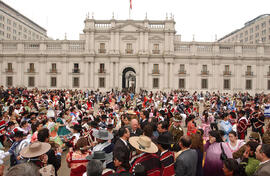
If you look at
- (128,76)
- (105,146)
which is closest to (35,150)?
(105,146)

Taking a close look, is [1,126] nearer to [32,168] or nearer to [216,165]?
[32,168]

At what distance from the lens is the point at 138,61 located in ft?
115

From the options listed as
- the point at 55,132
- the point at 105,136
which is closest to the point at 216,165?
the point at 105,136

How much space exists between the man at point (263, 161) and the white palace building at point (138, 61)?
102 feet

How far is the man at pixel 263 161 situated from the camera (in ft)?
10.2

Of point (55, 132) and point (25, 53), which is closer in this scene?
point (55, 132)

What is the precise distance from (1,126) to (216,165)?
823 centimetres

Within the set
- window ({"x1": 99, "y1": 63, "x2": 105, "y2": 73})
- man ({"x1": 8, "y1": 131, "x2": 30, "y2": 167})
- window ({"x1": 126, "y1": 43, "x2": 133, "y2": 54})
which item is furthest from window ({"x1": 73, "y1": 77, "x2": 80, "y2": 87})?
man ({"x1": 8, "y1": 131, "x2": 30, "y2": 167})

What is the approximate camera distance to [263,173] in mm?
3094

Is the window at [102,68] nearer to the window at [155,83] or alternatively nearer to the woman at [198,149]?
the window at [155,83]

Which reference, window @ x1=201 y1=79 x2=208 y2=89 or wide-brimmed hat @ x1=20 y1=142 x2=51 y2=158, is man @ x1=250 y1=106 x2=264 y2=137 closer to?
wide-brimmed hat @ x1=20 y1=142 x2=51 y2=158

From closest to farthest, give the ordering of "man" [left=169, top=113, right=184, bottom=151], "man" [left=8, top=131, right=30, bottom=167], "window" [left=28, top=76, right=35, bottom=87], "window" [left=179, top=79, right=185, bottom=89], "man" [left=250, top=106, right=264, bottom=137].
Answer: "man" [left=8, top=131, right=30, bottom=167] → "man" [left=169, top=113, right=184, bottom=151] → "man" [left=250, top=106, right=264, bottom=137] → "window" [left=179, top=79, right=185, bottom=89] → "window" [left=28, top=76, right=35, bottom=87]

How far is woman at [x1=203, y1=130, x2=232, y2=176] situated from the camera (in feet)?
14.1

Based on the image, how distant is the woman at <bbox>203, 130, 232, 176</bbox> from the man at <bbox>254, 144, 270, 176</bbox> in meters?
0.95
